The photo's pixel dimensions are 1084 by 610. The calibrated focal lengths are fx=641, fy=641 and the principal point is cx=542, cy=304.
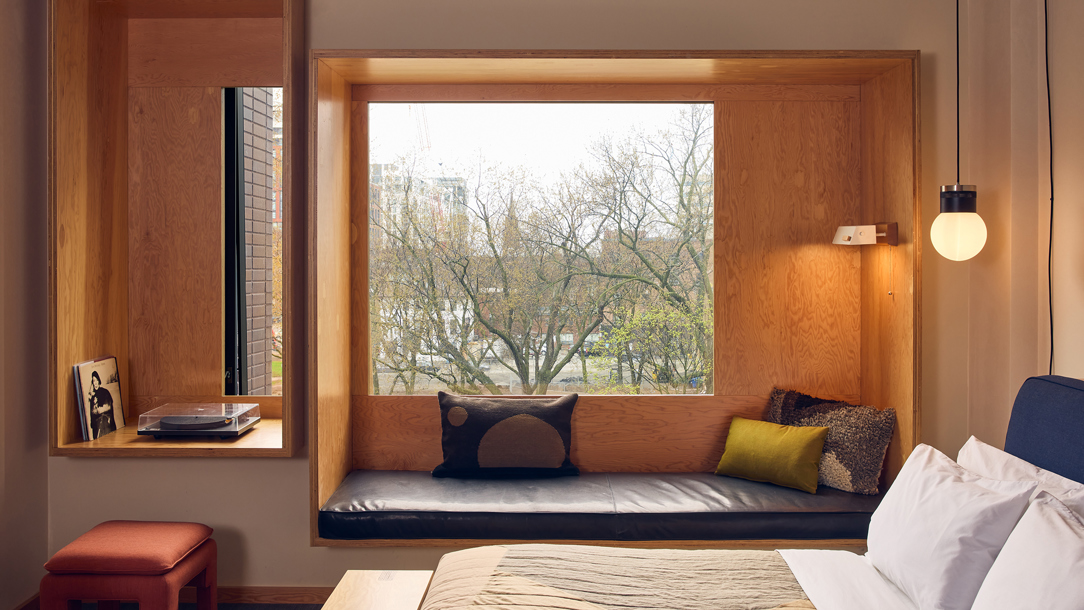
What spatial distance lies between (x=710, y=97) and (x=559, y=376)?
4.77 feet

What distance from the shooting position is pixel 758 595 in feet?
5.17

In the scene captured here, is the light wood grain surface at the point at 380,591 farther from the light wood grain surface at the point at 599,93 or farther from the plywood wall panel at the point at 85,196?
the light wood grain surface at the point at 599,93

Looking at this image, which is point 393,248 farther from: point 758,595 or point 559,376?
point 758,595

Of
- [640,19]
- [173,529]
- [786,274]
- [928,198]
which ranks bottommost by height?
[173,529]

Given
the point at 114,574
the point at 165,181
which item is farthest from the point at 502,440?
the point at 165,181

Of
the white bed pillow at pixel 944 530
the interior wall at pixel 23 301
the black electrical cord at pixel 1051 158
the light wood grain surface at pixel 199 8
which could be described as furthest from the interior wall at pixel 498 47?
the white bed pillow at pixel 944 530

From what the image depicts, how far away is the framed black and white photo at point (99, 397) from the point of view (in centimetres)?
255

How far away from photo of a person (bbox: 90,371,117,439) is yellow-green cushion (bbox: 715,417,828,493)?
8.52 feet

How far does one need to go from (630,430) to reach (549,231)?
99 centimetres

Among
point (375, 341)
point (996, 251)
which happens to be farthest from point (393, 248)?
point (996, 251)

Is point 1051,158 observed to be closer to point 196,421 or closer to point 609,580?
point 609,580

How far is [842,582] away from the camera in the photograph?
1.64 m

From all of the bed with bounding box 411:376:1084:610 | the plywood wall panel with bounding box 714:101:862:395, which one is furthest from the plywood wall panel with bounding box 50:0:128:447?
the plywood wall panel with bounding box 714:101:862:395

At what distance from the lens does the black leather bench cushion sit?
2.41 metres
